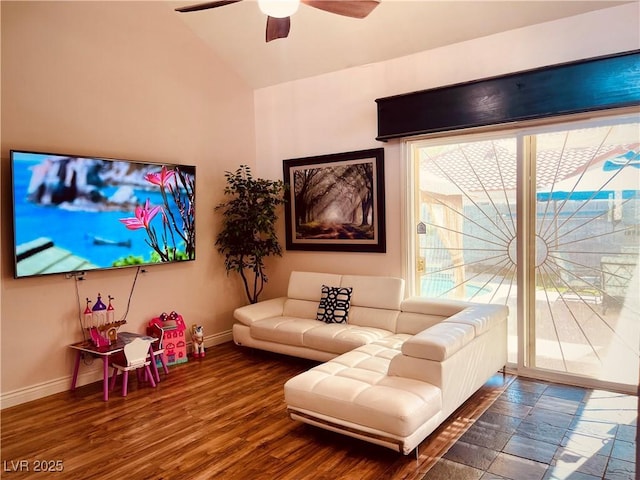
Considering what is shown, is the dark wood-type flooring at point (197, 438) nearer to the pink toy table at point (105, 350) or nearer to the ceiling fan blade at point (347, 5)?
the pink toy table at point (105, 350)

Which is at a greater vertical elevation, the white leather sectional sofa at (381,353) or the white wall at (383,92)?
the white wall at (383,92)

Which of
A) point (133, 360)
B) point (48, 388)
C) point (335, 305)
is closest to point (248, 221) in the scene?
point (335, 305)

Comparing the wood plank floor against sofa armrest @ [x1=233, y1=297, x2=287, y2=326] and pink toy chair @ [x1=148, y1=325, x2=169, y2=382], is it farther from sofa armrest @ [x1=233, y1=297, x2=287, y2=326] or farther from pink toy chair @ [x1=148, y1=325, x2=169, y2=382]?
sofa armrest @ [x1=233, y1=297, x2=287, y2=326]

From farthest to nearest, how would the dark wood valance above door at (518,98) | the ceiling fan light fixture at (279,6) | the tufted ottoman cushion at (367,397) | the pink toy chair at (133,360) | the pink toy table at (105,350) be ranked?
1. the pink toy chair at (133,360)
2. the pink toy table at (105,350)
3. the dark wood valance above door at (518,98)
4. the tufted ottoman cushion at (367,397)
5. the ceiling fan light fixture at (279,6)

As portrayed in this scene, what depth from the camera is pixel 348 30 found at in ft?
14.5

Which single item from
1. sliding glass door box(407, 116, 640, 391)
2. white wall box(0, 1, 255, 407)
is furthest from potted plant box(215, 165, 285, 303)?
sliding glass door box(407, 116, 640, 391)

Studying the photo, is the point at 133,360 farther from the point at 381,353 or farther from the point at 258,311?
the point at 381,353

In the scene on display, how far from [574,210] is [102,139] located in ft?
14.1

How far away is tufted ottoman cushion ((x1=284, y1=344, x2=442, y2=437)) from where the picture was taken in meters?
2.54

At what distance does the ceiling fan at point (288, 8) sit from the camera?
2.46 m

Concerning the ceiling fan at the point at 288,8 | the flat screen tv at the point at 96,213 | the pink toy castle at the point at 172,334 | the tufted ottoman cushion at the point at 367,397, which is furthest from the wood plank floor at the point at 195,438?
the ceiling fan at the point at 288,8

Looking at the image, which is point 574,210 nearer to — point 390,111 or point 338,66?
point 390,111

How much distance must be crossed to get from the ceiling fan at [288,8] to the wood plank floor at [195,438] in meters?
2.65

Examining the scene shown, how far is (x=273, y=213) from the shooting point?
5.35 m
